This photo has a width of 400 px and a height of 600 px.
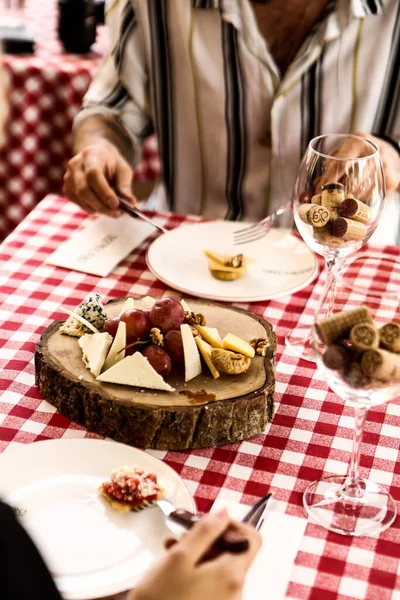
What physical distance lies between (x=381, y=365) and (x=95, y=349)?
0.42m

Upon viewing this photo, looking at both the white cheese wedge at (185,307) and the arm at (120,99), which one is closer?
the white cheese wedge at (185,307)

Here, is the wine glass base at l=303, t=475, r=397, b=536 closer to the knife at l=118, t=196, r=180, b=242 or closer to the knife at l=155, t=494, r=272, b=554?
the knife at l=155, t=494, r=272, b=554

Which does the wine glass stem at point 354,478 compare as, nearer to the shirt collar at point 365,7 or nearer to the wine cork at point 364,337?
the wine cork at point 364,337

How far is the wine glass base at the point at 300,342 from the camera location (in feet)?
3.95

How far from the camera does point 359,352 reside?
0.77 meters

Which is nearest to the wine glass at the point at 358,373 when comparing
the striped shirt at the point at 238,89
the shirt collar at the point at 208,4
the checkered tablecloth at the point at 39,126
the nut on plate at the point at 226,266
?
the nut on plate at the point at 226,266

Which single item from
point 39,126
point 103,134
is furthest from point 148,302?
point 39,126

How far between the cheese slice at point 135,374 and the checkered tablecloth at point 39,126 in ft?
4.75

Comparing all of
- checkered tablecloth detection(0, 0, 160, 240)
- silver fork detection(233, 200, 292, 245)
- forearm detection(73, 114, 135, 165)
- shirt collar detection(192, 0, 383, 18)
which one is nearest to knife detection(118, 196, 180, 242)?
silver fork detection(233, 200, 292, 245)

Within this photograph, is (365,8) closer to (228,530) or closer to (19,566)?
(228,530)

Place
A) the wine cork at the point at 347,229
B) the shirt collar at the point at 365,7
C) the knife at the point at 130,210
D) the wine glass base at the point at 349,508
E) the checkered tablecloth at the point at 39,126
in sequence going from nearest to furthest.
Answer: the wine glass base at the point at 349,508 < the wine cork at the point at 347,229 < the knife at the point at 130,210 < the shirt collar at the point at 365,7 < the checkered tablecloth at the point at 39,126

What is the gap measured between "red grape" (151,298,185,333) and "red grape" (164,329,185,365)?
15 millimetres

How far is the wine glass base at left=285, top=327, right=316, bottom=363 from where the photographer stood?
1205 mm

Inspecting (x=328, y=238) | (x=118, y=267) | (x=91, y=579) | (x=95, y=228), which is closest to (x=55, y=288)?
(x=118, y=267)
